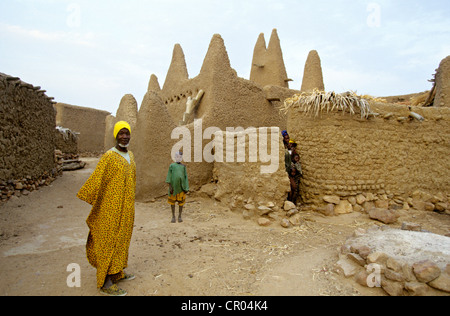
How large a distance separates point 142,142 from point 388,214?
17.4 feet

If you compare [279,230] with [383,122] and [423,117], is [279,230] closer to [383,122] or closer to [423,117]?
[383,122]

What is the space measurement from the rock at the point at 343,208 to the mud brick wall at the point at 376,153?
18 cm

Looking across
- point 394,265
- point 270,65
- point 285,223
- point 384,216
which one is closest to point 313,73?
point 270,65

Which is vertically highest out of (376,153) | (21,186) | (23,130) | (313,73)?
(313,73)

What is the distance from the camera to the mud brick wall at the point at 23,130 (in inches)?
216

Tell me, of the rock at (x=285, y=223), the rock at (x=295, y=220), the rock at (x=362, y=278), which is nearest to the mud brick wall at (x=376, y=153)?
the rock at (x=295, y=220)

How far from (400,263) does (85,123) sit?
1643cm

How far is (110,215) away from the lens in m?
2.54

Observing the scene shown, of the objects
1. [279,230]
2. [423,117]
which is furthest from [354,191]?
[423,117]

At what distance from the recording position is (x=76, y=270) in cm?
297

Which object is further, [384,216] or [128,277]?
[384,216]

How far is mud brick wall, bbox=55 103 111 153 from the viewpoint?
576 inches

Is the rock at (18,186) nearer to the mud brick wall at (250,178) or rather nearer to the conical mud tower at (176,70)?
the mud brick wall at (250,178)

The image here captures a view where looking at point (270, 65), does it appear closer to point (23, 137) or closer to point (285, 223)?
point (285, 223)
